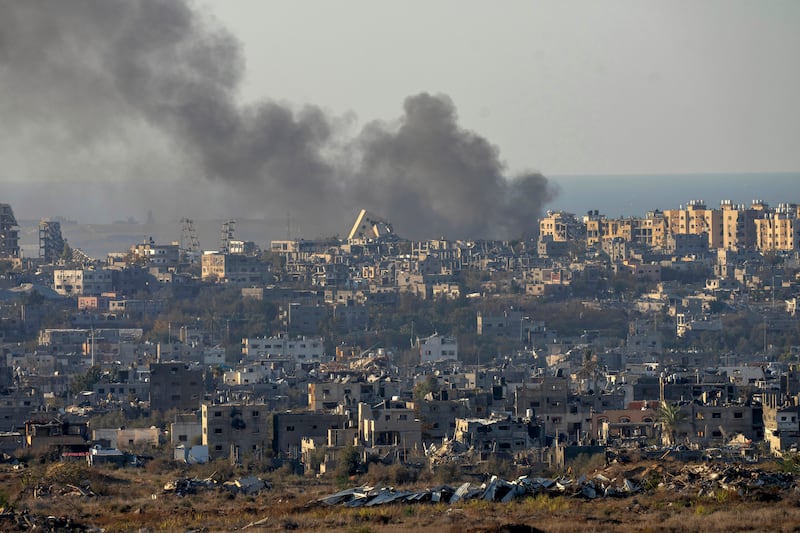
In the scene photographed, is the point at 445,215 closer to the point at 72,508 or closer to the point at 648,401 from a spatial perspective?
the point at 648,401

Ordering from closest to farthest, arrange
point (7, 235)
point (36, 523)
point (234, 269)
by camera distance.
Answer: point (36, 523), point (234, 269), point (7, 235)

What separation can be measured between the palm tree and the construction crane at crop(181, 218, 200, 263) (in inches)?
2216

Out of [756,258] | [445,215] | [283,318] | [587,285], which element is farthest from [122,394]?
[445,215]

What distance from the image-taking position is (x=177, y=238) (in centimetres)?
12875

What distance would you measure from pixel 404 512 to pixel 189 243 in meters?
88.7

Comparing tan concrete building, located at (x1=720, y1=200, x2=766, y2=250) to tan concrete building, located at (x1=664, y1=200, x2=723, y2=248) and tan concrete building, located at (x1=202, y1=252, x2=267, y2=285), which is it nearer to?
tan concrete building, located at (x1=664, y1=200, x2=723, y2=248)

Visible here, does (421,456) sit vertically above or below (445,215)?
below

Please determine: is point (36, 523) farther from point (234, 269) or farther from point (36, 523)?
point (234, 269)

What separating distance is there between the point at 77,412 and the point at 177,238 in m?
75.8

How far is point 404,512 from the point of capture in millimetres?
29906

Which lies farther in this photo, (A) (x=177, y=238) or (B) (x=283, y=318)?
(A) (x=177, y=238)

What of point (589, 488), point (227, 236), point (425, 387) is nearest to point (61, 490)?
point (589, 488)

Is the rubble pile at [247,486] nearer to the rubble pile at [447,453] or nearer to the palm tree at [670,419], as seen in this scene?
the rubble pile at [447,453]

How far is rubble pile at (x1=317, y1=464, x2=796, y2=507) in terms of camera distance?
31.3 metres
